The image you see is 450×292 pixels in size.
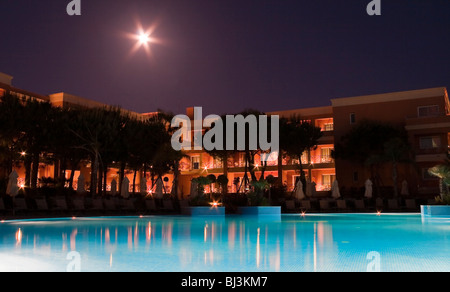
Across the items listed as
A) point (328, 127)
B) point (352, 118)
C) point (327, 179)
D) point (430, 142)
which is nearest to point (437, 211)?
point (430, 142)

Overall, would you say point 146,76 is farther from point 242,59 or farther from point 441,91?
point 441,91

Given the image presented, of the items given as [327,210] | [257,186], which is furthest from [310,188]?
[257,186]

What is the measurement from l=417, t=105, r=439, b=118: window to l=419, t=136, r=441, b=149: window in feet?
6.37

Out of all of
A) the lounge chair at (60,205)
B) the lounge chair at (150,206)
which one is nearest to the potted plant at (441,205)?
the lounge chair at (150,206)

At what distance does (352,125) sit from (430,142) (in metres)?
6.53

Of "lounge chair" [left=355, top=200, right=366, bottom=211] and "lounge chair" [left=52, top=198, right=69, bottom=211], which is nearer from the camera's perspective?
"lounge chair" [left=52, top=198, right=69, bottom=211]

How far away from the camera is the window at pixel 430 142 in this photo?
34188 mm

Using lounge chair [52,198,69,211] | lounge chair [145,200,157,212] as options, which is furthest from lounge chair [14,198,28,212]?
lounge chair [145,200,157,212]

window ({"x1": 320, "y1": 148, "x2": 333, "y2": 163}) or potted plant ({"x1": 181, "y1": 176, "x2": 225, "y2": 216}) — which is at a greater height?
window ({"x1": 320, "y1": 148, "x2": 333, "y2": 163})

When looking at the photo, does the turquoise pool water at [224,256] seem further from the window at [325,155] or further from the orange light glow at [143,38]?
the window at [325,155]

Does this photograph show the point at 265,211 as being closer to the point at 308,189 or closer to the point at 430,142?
the point at 308,189

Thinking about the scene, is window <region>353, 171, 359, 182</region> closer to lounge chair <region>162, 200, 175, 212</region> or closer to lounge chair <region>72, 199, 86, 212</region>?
lounge chair <region>162, 200, 175, 212</region>

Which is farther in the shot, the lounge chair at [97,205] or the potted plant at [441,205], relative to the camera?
the lounge chair at [97,205]

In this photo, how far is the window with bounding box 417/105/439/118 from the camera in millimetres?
35000
